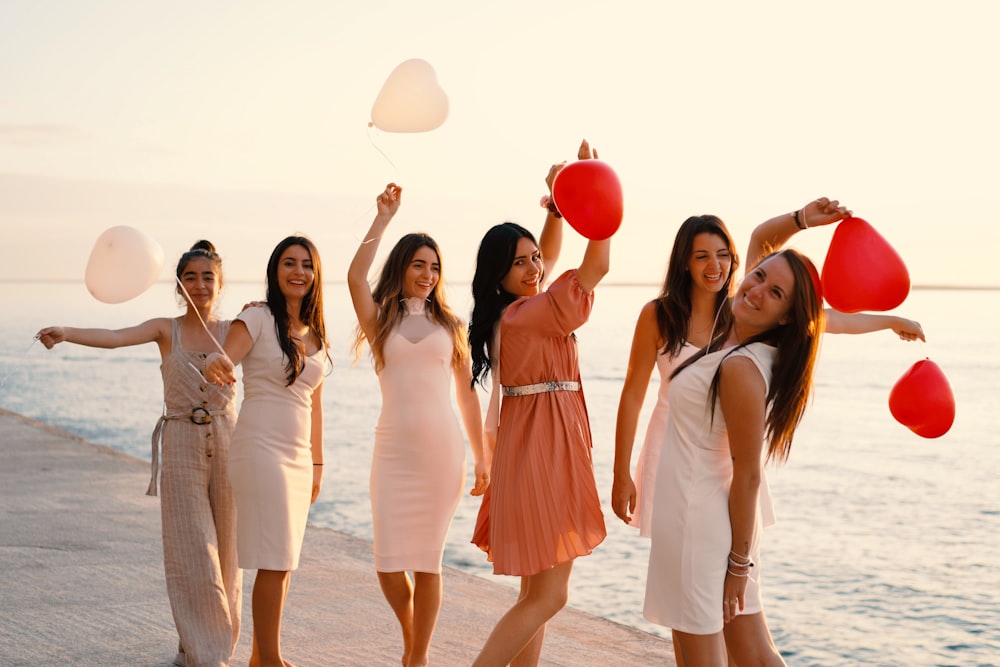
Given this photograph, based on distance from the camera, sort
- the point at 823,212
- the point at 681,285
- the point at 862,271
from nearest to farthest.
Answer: the point at 862,271 → the point at 823,212 → the point at 681,285

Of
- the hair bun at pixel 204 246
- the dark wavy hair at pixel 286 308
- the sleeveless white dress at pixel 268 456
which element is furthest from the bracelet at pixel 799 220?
the hair bun at pixel 204 246

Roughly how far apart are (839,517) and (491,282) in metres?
9.06

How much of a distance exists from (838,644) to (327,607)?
142 inches

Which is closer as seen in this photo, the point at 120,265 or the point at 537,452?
the point at 537,452

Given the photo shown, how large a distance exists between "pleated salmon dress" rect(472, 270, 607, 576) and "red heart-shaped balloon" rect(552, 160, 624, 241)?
219mm

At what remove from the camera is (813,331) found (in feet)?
10.5

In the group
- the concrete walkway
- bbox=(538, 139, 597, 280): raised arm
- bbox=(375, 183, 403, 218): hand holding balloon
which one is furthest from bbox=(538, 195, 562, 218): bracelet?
the concrete walkway

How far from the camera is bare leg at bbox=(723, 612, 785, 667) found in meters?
3.32

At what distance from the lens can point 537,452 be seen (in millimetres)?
4160

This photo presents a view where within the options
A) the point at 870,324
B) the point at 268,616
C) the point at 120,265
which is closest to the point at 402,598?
the point at 268,616

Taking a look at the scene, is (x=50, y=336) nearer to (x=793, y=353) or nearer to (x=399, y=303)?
(x=399, y=303)

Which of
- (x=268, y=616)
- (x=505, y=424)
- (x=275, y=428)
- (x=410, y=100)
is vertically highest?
(x=410, y=100)

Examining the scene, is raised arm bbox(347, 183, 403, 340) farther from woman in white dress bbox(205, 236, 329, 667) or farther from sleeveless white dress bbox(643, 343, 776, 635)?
sleeveless white dress bbox(643, 343, 776, 635)

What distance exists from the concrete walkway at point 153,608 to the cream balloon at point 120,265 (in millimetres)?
1724
